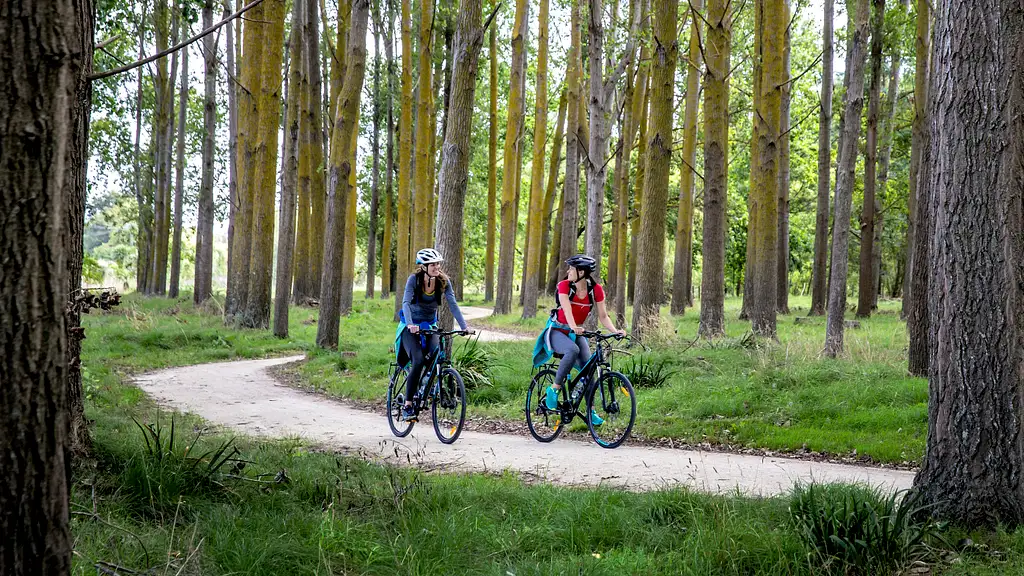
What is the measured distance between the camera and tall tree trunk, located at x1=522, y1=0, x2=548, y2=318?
2416 centimetres

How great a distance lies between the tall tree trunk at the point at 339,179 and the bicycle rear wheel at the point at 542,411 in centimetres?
776

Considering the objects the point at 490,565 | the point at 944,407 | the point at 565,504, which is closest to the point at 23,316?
the point at 490,565

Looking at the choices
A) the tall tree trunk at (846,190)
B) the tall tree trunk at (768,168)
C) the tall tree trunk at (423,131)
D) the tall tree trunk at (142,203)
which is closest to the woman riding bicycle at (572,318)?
the tall tree trunk at (846,190)

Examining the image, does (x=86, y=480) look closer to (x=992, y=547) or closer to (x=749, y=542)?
(x=749, y=542)

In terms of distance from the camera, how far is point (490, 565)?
4.40m

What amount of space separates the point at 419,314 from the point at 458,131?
5.60 metres

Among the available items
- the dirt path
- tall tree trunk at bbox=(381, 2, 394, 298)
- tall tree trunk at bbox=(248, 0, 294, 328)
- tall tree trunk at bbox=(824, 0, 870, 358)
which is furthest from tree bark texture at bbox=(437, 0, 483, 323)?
tall tree trunk at bbox=(381, 2, 394, 298)

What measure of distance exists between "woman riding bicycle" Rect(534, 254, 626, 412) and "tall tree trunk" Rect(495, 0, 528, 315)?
46.6 ft

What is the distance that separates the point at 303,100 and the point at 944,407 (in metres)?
18.7

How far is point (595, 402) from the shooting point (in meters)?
9.03

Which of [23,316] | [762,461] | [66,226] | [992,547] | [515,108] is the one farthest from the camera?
[515,108]

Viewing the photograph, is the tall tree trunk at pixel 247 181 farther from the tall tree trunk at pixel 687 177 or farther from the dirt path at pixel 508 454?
the tall tree trunk at pixel 687 177

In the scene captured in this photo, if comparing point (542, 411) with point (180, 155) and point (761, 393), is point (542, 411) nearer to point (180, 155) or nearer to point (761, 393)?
point (761, 393)

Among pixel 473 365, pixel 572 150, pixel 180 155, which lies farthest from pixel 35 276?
pixel 180 155
